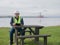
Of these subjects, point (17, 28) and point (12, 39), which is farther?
point (12, 39)

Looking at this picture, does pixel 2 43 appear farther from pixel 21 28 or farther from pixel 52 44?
pixel 52 44

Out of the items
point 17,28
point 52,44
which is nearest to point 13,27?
point 17,28

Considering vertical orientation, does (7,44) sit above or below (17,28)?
below

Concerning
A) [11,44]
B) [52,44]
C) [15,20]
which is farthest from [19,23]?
[52,44]

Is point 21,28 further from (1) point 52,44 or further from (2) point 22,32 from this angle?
(1) point 52,44

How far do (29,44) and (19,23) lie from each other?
128 centimetres

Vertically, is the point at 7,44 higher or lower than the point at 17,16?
lower

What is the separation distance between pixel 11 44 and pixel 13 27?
93cm

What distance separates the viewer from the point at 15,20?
1153 centimetres

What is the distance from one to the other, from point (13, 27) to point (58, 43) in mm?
2640

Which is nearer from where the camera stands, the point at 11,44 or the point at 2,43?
the point at 11,44

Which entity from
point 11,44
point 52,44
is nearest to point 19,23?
point 11,44

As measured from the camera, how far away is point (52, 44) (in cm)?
1218

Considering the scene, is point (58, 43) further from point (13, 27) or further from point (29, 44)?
point (13, 27)
